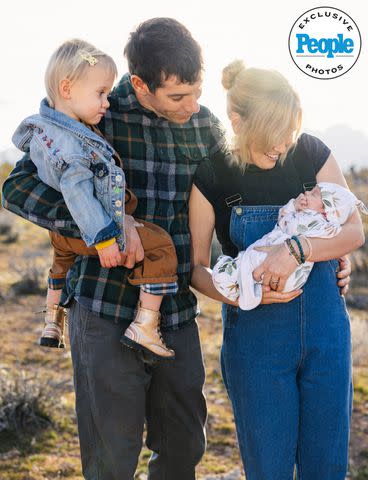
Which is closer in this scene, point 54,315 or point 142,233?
point 142,233

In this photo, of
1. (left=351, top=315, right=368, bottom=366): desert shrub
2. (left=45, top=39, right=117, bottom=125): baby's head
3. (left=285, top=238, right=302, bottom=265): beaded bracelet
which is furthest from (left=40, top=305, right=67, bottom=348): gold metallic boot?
(left=351, top=315, right=368, bottom=366): desert shrub

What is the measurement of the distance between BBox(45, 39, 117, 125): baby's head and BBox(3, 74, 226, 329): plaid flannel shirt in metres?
0.16

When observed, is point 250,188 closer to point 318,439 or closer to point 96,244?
point 96,244

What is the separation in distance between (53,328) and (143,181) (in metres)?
0.77

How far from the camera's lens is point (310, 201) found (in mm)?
2514

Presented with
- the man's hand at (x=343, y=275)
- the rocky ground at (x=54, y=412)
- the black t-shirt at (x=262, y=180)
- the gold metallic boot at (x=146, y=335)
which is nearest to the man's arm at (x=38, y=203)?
the gold metallic boot at (x=146, y=335)

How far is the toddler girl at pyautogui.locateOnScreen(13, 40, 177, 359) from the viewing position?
8.26 ft

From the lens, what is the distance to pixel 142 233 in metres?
2.65

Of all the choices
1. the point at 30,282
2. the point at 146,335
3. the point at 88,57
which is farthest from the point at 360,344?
the point at 88,57

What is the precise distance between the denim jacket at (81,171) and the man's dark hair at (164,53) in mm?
325

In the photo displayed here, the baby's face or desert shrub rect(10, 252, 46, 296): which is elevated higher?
the baby's face

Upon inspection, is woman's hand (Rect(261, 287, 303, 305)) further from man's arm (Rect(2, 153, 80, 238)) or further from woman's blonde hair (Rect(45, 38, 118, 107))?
woman's blonde hair (Rect(45, 38, 118, 107))

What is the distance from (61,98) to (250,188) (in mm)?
818

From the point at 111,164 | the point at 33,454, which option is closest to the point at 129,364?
the point at 111,164
